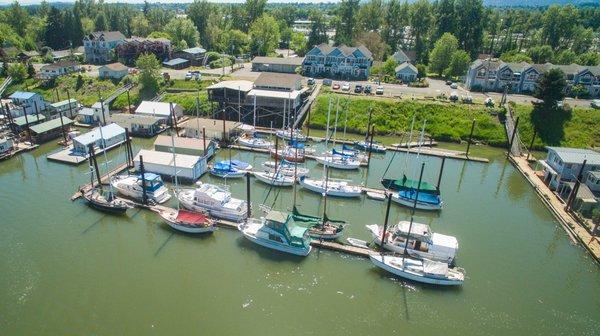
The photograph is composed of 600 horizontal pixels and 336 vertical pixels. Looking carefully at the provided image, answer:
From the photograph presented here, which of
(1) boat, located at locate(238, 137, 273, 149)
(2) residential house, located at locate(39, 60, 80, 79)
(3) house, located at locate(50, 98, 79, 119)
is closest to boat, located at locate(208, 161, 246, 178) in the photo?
(1) boat, located at locate(238, 137, 273, 149)

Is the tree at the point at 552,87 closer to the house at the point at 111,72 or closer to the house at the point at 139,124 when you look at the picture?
the house at the point at 139,124

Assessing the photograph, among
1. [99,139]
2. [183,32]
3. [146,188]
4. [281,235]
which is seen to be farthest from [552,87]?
[183,32]

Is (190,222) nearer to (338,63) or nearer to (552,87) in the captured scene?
(552,87)

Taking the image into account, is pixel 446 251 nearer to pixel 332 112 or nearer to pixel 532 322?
pixel 532 322

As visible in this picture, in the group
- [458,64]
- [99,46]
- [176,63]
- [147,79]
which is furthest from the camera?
[99,46]

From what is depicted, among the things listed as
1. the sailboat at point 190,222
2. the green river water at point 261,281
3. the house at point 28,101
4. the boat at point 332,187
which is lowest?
the green river water at point 261,281

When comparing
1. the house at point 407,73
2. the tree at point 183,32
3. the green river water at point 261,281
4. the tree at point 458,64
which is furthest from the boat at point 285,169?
the tree at point 183,32

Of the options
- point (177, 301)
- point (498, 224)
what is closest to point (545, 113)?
point (498, 224)

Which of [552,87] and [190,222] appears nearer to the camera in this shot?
[190,222]

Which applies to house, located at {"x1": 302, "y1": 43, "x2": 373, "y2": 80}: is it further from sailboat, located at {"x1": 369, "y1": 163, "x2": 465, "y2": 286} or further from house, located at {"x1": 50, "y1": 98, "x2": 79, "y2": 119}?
sailboat, located at {"x1": 369, "y1": 163, "x2": 465, "y2": 286}
